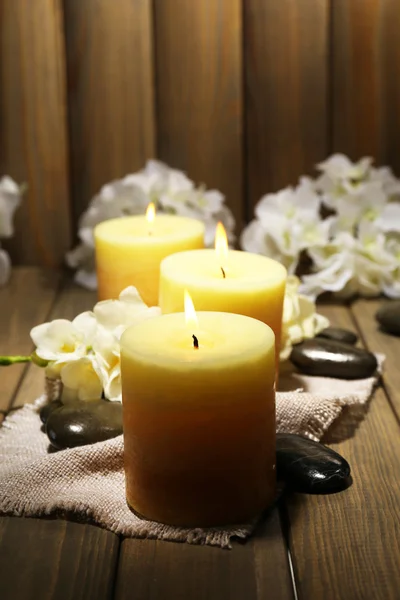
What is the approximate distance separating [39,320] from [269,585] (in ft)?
2.68

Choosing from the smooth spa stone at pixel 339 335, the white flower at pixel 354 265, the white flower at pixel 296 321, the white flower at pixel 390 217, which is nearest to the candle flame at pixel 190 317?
the white flower at pixel 296 321

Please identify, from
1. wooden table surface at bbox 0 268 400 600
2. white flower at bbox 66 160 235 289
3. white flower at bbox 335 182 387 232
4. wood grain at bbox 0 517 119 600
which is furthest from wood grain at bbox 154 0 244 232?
wood grain at bbox 0 517 119 600

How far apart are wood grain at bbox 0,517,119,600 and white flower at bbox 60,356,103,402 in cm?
20

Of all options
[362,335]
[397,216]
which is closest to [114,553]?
[362,335]

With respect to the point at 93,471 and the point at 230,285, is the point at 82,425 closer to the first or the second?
the point at 93,471

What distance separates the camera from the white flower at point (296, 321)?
1.20 meters

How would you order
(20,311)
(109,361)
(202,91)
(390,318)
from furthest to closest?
(202,91), (20,311), (390,318), (109,361)

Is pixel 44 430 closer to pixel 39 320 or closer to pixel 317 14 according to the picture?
pixel 39 320

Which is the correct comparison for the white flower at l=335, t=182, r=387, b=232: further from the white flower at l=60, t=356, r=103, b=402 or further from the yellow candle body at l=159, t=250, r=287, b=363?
the white flower at l=60, t=356, r=103, b=402

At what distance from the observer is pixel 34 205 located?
177 cm

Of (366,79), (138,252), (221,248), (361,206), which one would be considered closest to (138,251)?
(138,252)

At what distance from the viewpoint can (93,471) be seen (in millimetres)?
929

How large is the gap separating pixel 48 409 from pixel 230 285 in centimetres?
25

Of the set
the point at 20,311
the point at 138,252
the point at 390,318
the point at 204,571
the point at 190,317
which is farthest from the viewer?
the point at 20,311
